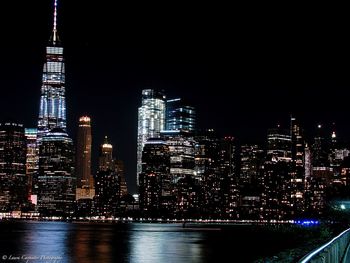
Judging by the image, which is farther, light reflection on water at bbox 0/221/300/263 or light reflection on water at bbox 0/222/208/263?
light reflection on water at bbox 0/221/300/263

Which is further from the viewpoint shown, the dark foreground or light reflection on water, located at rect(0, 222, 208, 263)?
light reflection on water, located at rect(0, 222, 208, 263)

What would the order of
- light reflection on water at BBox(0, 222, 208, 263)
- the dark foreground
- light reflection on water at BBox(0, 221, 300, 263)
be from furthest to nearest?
light reflection on water at BBox(0, 221, 300, 263), light reflection on water at BBox(0, 222, 208, 263), the dark foreground

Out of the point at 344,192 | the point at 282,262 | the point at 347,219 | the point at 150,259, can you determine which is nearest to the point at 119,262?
the point at 150,259

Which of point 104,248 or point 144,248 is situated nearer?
point 144,248

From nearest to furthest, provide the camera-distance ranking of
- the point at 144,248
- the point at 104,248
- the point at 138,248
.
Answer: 1. the point at 144,248
2. the point at 104,248
3. the point at 138,248

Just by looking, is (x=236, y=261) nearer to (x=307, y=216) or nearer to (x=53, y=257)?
(x=53, y=257)

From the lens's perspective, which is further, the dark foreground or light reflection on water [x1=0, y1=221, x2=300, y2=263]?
light reflection on water [x1=0, y1=221, x2=300, y2=263]

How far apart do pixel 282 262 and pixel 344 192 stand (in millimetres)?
49517

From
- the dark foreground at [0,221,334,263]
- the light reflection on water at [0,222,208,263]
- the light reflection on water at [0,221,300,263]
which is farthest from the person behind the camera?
the light reflection on water at [0,221,300,263]

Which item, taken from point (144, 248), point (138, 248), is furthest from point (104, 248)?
point (144, 248)

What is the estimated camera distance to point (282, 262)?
22.1 metres

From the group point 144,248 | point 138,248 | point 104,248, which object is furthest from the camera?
point 138,248

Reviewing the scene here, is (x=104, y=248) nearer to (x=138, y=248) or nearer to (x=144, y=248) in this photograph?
(x=138, y=248)

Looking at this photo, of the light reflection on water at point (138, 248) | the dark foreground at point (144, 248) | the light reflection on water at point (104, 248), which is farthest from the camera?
the light reflection on water at point (138, 248)
